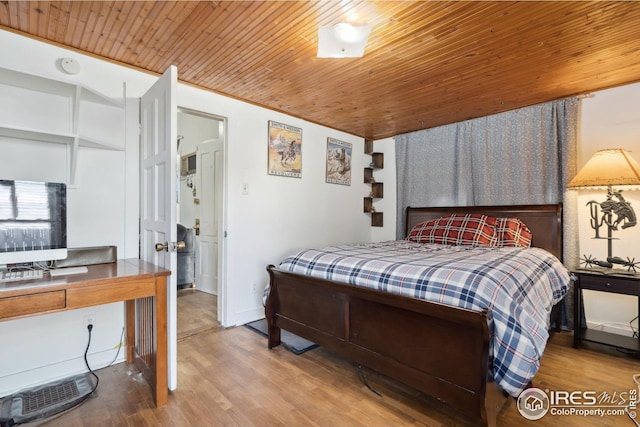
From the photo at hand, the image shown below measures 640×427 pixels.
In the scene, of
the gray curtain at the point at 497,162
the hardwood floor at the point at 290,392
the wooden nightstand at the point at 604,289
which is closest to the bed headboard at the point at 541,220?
the gray curtain at the point at 497,162

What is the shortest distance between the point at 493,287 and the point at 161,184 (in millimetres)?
2013

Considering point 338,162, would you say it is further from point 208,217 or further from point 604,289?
point 604,289

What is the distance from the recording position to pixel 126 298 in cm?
169

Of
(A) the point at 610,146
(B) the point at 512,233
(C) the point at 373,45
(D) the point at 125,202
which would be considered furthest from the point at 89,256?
(A) the point at 610,146

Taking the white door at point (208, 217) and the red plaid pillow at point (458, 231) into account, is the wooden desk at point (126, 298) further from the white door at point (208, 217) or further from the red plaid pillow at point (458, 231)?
the red plaid pillow at point (458, 231)

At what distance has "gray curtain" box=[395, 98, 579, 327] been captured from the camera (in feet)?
10.0

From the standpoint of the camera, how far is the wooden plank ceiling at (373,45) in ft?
5.81

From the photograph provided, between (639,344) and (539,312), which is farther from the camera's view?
(639,344)

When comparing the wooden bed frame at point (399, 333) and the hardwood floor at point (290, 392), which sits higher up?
the wooden bed frame at point (399, 333)

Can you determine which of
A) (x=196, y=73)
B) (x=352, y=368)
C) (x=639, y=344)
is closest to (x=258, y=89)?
(x=196, y=73)

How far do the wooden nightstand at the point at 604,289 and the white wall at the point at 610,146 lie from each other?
10.8 inches

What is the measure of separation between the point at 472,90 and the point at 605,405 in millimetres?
2502

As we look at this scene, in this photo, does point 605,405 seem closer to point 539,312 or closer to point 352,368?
point 539,312

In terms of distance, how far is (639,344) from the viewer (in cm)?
249
